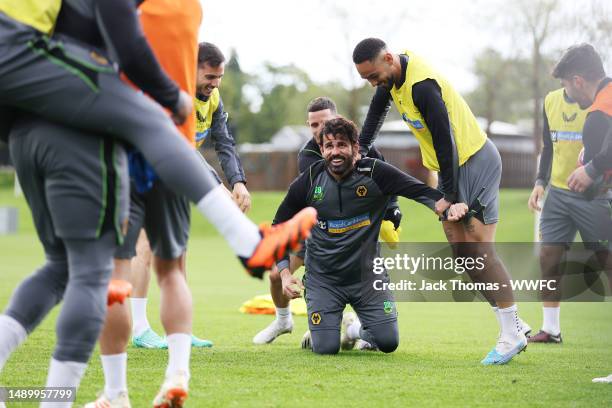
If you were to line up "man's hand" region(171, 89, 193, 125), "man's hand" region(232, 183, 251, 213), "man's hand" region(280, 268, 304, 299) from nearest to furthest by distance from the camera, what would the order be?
"man's hand" region(171, 89, 193, 125) < "man's hand" region(280, 268, 304, 299) < "man's hand" region(232, 183, 251, 213)

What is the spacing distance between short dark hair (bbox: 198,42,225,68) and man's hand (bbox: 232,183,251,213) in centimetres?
105

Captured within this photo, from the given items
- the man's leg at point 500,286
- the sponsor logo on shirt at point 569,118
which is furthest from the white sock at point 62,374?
the sponsor logo on shirt at point 569,118

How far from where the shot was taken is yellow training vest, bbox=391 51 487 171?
5.76 metres

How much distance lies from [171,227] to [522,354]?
11.2 ft

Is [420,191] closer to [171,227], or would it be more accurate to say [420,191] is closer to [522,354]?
[522,354]

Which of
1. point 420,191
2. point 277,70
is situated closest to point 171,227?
point 420,191

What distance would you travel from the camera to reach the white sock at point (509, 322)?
5.70 m

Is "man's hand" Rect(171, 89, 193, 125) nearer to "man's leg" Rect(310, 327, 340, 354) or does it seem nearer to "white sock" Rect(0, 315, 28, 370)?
"white sock" Rect(0, 315, 28, 370)

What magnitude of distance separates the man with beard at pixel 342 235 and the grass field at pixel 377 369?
23 cm

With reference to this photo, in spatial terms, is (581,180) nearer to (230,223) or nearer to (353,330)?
(353,330)

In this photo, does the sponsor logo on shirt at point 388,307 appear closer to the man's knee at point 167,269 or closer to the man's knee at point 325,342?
the man's knee at point 325,342

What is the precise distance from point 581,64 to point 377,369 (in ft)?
9.43

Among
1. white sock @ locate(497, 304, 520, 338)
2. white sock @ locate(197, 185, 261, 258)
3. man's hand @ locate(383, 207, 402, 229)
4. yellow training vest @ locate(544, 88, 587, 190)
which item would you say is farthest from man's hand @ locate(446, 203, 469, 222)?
yellow training vest @ locate(544, 88, 587, 190)

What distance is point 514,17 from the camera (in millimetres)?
36625
